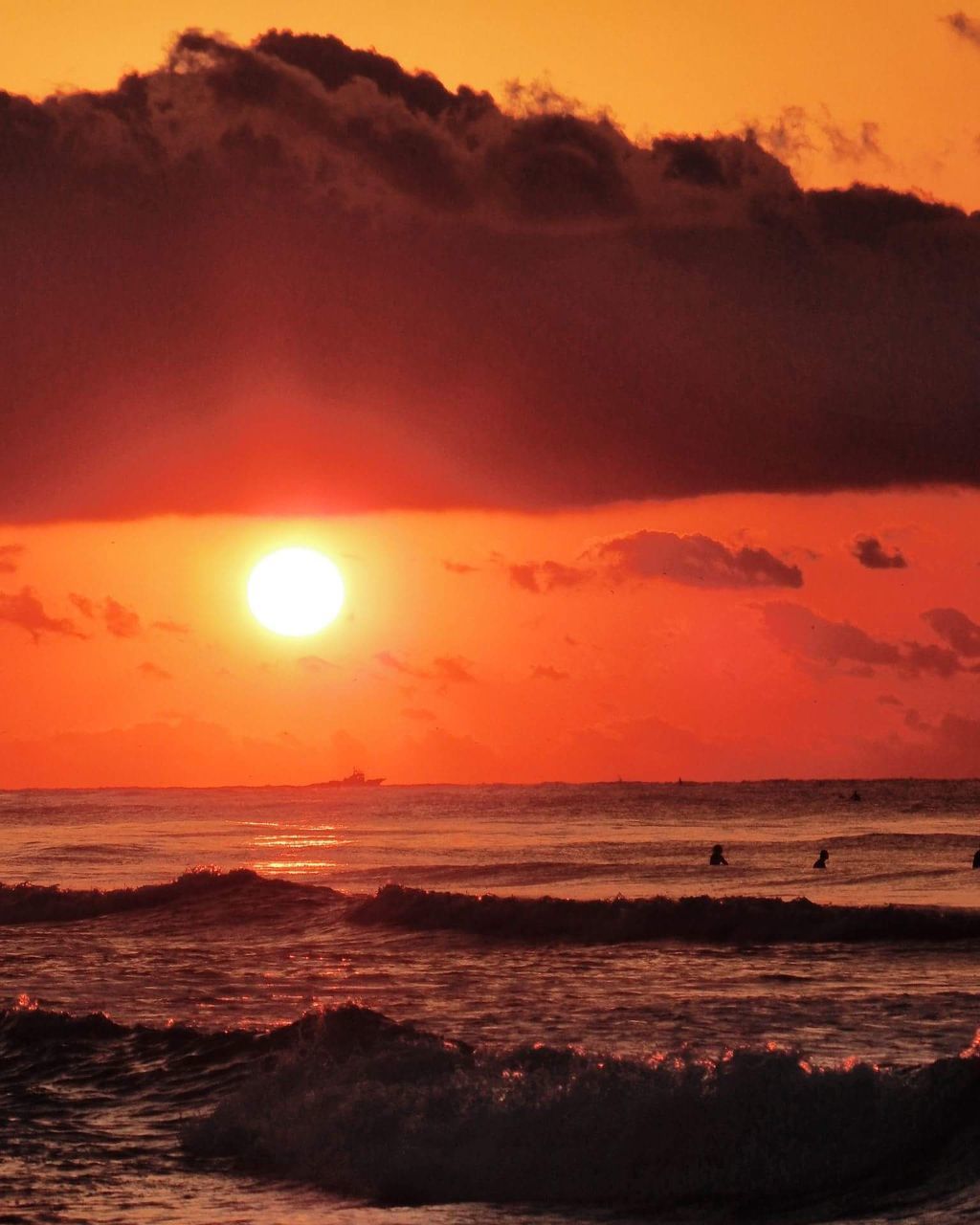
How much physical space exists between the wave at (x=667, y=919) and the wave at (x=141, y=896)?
539 cm

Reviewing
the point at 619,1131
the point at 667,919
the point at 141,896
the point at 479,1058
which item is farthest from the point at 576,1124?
the point at 141,896

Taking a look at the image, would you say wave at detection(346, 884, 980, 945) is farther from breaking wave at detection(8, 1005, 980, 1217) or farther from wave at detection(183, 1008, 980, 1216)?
wave at detection(183, 1008, 980, 1216)

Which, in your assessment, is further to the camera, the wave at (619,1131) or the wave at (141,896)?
the wave at (141,896)

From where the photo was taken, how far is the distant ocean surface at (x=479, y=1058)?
54.2ft

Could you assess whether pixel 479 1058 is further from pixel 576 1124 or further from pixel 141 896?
pixel 141 896

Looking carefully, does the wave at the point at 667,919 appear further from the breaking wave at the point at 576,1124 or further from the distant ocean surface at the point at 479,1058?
the breaking wave at the point at 576,1124

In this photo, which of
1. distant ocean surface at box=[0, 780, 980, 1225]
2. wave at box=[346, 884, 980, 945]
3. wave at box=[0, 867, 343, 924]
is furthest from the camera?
wave at box=[0, 867, 343, 924]

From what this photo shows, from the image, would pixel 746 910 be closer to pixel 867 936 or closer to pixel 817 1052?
pixel 867 936

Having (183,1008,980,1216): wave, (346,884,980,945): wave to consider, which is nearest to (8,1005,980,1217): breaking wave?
(183,1008,980,1216): wave

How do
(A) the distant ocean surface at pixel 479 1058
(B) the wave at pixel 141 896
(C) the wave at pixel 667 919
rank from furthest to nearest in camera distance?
(B) the wave at pixel 141 896
(C) the wave at pixel 667 919
(A) the distant ocean surface at pixel 479 1058

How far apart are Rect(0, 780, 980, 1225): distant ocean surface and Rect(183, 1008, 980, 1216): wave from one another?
0.12 feet

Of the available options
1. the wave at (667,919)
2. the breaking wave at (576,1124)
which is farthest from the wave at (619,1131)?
the wave at (667,919)

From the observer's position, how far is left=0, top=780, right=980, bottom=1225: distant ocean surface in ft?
54.2

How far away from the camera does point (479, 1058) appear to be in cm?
2002
